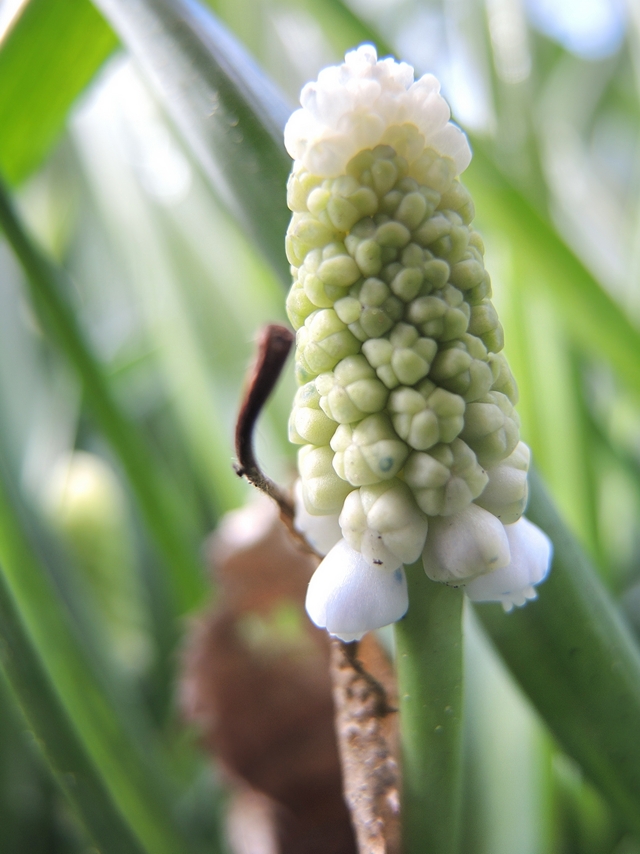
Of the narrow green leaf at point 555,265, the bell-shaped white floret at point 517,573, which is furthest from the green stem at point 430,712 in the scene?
the narrow green leaf at point 555,265

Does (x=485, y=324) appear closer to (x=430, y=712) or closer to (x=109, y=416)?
(x=430, y=712)

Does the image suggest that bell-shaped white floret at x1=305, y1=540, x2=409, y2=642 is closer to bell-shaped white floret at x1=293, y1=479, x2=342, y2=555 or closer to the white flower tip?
bell-shaped white floret at x1=293, y1=479, x2=342, y2=555

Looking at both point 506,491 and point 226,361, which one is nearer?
point 506,491

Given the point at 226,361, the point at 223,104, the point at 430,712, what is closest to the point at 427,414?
the point at 430,712

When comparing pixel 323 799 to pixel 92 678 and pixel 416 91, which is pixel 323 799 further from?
pixel 416 91

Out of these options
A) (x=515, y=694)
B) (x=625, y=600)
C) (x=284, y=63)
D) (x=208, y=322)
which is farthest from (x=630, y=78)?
(x=515, y=694)

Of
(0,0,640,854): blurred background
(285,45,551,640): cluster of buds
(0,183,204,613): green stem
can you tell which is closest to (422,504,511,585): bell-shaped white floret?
(285,45,551,640): cluster of buds
